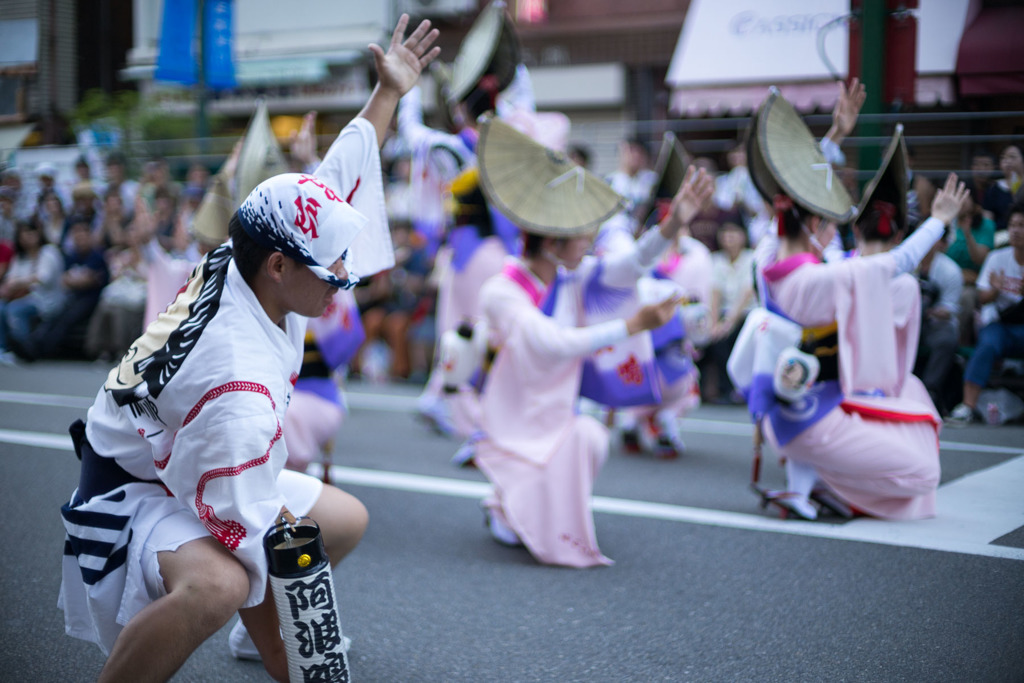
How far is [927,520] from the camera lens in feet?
13.4

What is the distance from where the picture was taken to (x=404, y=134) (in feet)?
21.3

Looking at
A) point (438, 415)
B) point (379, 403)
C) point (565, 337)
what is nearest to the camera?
point (565, 337)

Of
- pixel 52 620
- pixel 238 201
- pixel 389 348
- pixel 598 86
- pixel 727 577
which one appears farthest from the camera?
pixel 598 86

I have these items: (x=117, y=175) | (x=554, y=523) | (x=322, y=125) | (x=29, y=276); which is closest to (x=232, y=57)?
(x=117, y=175)

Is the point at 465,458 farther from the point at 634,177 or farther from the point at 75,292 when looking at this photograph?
the point at 75,292

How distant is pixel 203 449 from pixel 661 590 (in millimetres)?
1972

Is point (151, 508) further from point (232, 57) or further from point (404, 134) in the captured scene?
point (232, 57)

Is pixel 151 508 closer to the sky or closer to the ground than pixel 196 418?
closer to the ground

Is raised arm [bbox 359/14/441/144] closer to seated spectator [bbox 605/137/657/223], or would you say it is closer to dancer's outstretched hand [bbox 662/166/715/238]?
dancer's outstretched hand [bbox 662/166/715/238]

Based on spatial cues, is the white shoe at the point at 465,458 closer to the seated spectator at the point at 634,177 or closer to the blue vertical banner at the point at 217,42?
the seated spectator at the point at 634,177

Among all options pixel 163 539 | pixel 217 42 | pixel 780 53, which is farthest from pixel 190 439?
pixel 217 42

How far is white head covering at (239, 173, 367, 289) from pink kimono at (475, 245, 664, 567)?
1668 mm

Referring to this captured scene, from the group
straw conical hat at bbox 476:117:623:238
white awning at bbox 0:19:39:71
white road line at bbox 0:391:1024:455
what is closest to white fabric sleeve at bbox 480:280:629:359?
straw conical hat at bbox 476:117:623:238

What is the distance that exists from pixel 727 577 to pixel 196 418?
7.31 ft
